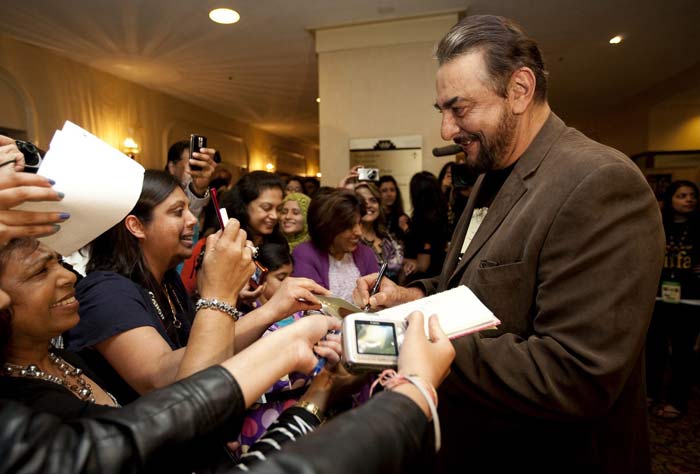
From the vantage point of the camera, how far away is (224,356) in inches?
37.3

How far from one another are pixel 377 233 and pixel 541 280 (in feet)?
7.83

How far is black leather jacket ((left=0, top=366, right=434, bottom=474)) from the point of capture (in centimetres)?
50

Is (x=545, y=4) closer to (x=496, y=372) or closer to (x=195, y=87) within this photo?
(x=496, y=372)

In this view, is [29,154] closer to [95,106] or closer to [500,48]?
[500,48]

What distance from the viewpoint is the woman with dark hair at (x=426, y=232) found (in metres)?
3.33

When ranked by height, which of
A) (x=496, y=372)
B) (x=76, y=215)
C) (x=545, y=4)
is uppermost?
(x=545, y=4)

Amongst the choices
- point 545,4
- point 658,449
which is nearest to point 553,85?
point 545,4

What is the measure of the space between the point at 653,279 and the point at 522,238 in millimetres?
274

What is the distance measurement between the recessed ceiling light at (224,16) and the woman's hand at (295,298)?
3334mm

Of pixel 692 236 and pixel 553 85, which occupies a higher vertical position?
pixel 553 85

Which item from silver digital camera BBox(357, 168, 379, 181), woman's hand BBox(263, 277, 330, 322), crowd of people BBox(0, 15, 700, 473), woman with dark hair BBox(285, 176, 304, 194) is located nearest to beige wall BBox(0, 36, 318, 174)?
woman with dark hair BBox(285, 176, 304, 194)

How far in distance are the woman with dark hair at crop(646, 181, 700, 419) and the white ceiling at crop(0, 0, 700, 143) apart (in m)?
1.91

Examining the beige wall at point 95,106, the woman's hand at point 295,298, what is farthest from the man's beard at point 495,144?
the beige wall at point 95,106

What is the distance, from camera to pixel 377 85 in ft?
13.7
